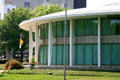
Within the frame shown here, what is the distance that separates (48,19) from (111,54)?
836 centimetres

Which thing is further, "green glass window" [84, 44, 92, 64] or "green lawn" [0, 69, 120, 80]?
"green glass window" [84, 44, 92, 64]

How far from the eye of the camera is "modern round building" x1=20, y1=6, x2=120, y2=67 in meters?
31.4

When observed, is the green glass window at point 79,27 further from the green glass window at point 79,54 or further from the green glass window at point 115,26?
the green glass window at point 115,26

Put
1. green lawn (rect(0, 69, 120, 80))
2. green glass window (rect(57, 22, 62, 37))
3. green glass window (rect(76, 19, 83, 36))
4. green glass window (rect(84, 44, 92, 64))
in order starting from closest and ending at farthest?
green lawn (rect(0, 69, 120, 80)), green glass window (rect(84, 44, 92, 64)), green glass window (rect(76, 19, 83, 36)), green glass window (rect(57, 22, 62, 37))

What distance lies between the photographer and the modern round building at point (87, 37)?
31391mm

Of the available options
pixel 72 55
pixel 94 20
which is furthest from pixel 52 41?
pixel 94 20

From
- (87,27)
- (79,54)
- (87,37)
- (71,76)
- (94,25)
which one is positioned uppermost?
(94,25)

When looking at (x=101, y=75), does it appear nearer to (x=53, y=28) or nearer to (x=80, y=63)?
(x=80, y=63)

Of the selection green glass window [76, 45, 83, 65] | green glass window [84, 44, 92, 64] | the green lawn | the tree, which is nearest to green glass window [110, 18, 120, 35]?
green glass window [84, 44, 92, 64]

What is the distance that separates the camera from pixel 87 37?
32781mm

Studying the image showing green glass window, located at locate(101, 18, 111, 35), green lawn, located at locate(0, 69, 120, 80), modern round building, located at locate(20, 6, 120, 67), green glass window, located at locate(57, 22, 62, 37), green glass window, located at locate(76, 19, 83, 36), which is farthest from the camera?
green glass window, located at locate(57, 22, 62, 37)

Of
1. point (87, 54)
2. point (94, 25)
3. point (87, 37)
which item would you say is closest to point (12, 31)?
point (87, 37)

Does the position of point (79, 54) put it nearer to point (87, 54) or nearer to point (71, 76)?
point (87, 54)

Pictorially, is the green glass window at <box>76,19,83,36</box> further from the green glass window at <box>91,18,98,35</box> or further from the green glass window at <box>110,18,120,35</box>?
the green glass window at <box>110,18,120,35</box>
